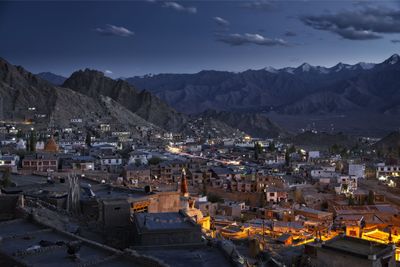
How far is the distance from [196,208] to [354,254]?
1681 centimetres

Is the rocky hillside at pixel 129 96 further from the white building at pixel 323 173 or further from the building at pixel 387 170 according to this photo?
the white building at pixel 323 173

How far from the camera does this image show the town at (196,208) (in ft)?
37.3

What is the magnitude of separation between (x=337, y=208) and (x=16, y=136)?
45811mm

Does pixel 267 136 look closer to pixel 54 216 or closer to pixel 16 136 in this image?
pixel 16 136

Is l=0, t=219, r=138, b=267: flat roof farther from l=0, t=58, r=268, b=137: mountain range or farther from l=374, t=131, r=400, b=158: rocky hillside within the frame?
l=0, t=58, r=268, b=137: mountain range

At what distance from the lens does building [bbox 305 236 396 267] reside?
11492 millimetres


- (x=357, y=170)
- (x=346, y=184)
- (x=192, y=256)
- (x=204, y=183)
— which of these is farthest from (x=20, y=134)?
(x=192, y=256)

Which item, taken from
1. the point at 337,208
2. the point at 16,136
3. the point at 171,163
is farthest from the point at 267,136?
the point at 337,208

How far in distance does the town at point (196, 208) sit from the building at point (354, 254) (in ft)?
0.08

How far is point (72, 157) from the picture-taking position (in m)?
44.9

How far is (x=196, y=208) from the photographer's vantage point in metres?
28.0

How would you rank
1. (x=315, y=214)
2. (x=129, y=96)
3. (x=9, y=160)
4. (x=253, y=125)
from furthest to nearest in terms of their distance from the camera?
1. (x=253, y=125)
2. (x=129, y=96)
3. (x=9, y=160)
4. (x=315, y=214)

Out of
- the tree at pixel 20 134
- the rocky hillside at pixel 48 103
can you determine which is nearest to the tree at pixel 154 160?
the tree at pixel 20 134

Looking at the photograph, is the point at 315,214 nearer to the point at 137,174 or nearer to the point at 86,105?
the point at 137,174
